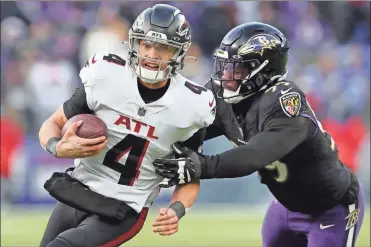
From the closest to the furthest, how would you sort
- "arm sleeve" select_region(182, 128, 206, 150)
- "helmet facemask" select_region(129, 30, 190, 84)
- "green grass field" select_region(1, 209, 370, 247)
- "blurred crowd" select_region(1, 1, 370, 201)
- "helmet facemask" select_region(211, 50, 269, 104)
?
"helmet facemask" select_region(129, 30, 190, 84), "arm sleeve" select_region(182, 128, 206, 150), "helmet facemask" select_region(211, 50, 269, 104), "green grass field" select_region(1, 209, 370, 247), "blurred crowd" select_region(1, 1, 370, 201)

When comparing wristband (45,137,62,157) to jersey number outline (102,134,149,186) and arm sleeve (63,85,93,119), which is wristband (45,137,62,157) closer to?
arm sleeve (63,85,93,119)

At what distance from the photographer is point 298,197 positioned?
445 centimetres

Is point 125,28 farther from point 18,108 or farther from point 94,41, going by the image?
point 18,108

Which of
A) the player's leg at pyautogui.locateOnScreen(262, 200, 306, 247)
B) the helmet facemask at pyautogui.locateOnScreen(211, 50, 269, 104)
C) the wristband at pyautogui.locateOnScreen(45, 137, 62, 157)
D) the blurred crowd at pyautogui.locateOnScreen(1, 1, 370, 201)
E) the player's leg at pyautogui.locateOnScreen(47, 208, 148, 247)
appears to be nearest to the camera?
the player's leg at pyautogui.locateOnScreen(47, 208, 148, 247)

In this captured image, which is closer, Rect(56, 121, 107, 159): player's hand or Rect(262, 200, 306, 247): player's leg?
Rect(56, 121, 107, 159): player's hand

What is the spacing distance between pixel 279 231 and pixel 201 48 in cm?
686

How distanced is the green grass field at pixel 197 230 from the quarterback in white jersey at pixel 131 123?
3779mm

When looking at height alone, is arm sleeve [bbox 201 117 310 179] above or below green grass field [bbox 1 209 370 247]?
above

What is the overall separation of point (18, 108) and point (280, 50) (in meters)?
6.49

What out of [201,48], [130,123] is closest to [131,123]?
[130,123]

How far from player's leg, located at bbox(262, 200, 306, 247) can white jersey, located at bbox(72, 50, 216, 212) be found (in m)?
0.86

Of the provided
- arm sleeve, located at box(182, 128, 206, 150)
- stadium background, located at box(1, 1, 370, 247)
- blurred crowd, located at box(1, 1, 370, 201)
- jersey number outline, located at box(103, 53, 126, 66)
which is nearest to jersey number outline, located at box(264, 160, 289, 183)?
arm sleeve, located at box(182, 128, 206, 150)

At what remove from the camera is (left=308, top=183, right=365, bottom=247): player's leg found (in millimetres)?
4457

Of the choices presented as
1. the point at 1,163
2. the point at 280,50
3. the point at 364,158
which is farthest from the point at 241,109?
the point at 364,158
